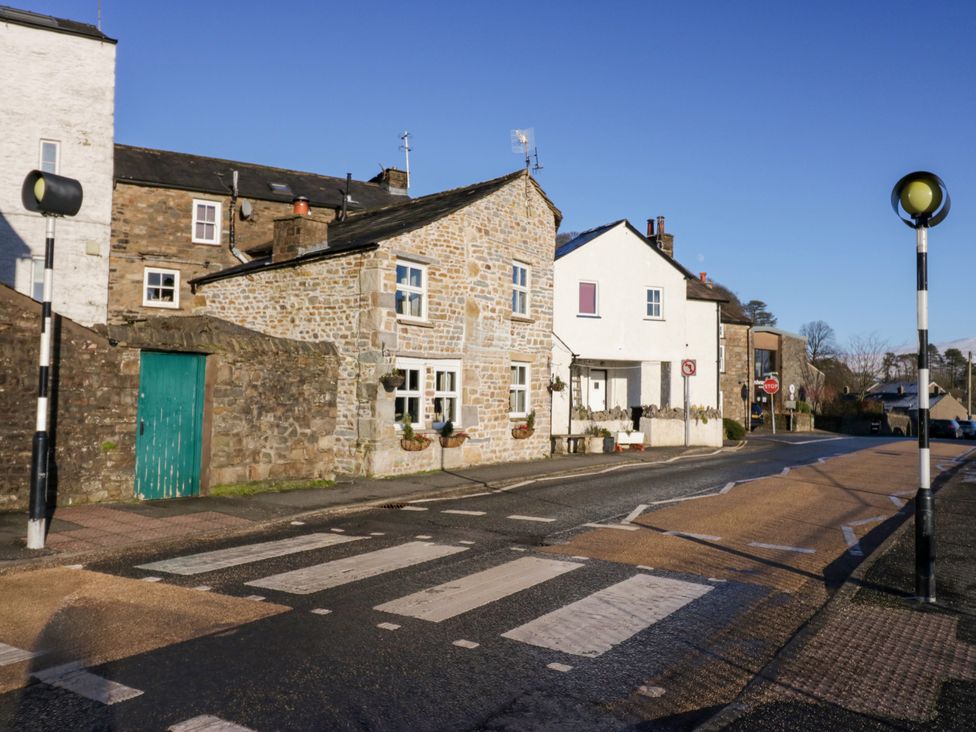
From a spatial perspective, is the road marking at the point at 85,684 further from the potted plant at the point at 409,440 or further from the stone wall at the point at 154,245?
the stone wall at the point at 154,245

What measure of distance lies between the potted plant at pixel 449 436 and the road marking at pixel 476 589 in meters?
9.47

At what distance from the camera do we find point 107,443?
1224 cm

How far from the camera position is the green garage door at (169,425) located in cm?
1285

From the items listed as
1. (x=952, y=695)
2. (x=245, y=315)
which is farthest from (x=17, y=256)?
(x=952, y=695)

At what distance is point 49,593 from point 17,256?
18.8 m

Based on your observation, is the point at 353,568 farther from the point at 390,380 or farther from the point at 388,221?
the point at 388,221

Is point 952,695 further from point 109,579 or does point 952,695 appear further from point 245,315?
point 245,315

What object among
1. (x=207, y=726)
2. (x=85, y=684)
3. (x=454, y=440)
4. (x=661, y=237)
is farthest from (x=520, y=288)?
(x=661, y=237)

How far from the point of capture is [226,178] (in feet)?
93.7

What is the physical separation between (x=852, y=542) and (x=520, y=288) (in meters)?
12.6

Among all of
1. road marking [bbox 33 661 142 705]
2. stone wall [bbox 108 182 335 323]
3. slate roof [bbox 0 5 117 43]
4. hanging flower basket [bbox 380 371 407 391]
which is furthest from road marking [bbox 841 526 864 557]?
slate roof [bbox 0 5 117 43]

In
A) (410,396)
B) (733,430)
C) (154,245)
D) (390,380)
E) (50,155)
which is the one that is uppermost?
(50,155)

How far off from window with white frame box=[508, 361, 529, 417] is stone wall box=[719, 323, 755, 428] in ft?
92.7

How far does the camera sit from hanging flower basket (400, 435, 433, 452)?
17.3m
